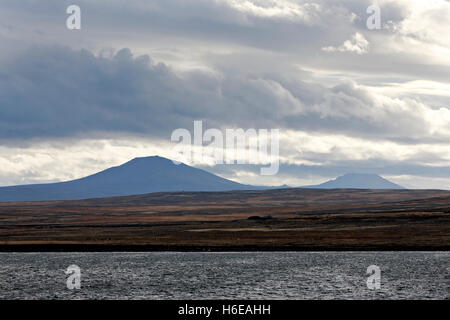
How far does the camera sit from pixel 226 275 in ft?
258

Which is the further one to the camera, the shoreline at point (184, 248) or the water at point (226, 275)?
the shoreline at point (184, 248)

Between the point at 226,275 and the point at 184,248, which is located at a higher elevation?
the point at 226,275

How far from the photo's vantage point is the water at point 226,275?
64188 mm

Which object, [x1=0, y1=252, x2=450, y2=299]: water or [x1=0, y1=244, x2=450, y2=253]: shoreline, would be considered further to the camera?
[x1=0, y1=244, x2=450, y2=253]: shoreline

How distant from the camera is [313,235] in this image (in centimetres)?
Answer: 12938

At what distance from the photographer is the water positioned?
64188 mm

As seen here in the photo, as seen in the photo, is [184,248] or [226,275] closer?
[226,275]

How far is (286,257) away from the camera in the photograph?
331ft

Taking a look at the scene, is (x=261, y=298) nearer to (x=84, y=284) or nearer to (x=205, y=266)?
(x=84, y=284)
